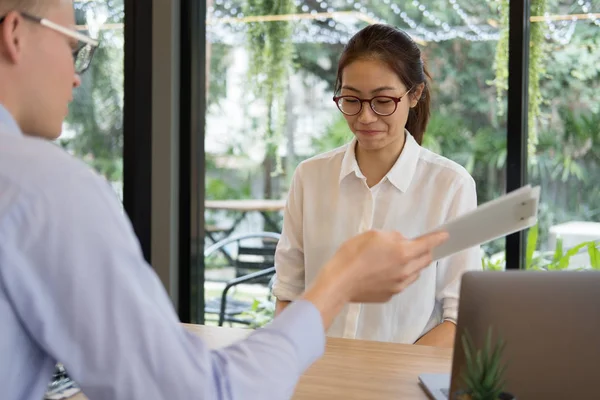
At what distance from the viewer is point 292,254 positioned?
242 cm

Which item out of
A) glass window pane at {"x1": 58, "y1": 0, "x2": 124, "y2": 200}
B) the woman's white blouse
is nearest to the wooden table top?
glass window pane at {"x1": 58, "y1": 0, "x2": 124, "y2": 200}

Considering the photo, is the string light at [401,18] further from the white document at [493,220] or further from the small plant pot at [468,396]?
the small plant pot at [468,396]

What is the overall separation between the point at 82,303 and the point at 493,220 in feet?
2.31

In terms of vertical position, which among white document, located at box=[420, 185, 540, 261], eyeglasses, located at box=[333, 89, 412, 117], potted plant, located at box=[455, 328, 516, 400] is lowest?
potted plant, located at box=[455, 328, 516, 400]

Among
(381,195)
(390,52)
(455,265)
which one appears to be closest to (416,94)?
Answer: (390,52)

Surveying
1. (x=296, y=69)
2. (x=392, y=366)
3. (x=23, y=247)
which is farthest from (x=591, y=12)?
(x=23, y=247)

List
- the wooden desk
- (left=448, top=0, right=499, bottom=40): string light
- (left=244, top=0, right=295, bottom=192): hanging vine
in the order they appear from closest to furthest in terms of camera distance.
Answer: the wooden desk, (left=448, top=0, right=499, bottom=40): string light, (left=244, top=0, right=295, bottom=192): hanging vine

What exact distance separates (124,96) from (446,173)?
201 cm

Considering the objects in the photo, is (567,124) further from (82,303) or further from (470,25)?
(82,303)

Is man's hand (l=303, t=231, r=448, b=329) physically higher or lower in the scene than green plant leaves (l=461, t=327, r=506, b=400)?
higher

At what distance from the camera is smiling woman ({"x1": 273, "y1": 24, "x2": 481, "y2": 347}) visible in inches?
89.4

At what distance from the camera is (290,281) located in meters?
2.40

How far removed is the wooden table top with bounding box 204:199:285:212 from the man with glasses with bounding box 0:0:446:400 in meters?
2.70

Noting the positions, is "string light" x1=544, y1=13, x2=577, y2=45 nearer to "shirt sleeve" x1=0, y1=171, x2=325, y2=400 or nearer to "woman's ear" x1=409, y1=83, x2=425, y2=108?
"woman's ear" x1=409, y1=83, x2=425, y2=108
